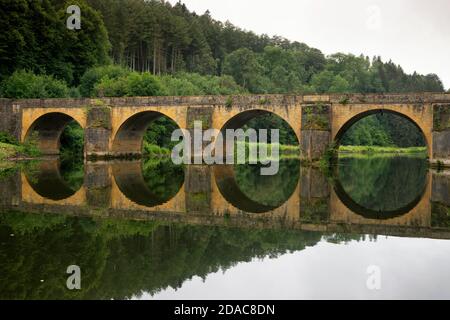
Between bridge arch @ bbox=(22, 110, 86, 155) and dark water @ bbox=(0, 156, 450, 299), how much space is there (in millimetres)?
21202

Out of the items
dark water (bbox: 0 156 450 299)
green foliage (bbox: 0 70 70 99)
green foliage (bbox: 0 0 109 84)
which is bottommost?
dark water (bbox: 0 156 450 299)

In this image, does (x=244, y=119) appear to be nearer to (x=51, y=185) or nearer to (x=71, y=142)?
(x=71, y=142)

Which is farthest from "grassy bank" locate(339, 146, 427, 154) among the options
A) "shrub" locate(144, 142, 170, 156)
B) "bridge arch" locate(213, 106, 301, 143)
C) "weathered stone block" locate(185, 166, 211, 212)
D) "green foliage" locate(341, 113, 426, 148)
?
"weathered stone block" locate(185, 166, 211, 212)

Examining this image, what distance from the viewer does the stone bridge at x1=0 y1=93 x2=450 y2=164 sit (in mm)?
35312

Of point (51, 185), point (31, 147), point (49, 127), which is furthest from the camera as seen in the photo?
point (49, 127)

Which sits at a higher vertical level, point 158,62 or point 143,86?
point 158,62

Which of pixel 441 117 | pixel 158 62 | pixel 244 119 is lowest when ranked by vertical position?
pixel 441 117

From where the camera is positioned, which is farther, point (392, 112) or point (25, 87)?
point (25, 87)

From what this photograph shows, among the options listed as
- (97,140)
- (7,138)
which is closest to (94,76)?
(7,138)

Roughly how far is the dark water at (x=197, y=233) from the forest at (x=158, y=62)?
31.8m

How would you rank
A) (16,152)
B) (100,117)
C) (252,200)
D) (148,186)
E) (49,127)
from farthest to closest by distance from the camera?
(49,127) → (100,117) → (16,152) → (148,186) → (252,200)

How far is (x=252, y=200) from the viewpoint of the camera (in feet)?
65.7

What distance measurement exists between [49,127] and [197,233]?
130 feet

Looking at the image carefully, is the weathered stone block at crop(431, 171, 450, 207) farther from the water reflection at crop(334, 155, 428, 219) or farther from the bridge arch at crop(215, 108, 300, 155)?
the bridge arch at crop(215, 108, 300, 155)
